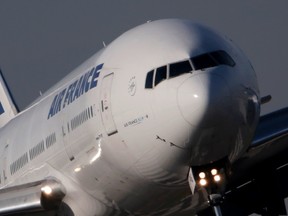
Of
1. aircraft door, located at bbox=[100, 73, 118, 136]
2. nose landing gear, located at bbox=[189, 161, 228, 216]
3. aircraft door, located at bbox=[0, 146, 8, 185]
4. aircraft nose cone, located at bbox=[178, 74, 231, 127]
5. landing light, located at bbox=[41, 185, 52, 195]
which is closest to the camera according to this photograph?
aircraft nose cone, located at bbox=[178, 74, 231, 127]

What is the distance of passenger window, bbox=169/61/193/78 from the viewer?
24.7 m

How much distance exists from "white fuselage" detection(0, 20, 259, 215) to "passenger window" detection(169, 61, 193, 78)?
0.09m

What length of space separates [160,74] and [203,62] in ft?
3.05

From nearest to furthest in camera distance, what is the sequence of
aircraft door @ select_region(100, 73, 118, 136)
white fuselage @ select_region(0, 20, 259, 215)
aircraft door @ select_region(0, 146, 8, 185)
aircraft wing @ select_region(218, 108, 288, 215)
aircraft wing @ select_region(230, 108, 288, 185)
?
white fuselage @ select_region(0, 20, 259, 215) < aircraft door @ select_region(100, 73, 118, 136) < aircraft wing @ select_region(230, 108, 288, 185) < aircraft wing @ select_region(218, 108, 288, 215) < aircraft door @ select_region(0, 146, 8, 185)

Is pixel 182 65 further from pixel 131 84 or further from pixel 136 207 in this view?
pixel 136 207

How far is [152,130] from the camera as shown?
25250mm

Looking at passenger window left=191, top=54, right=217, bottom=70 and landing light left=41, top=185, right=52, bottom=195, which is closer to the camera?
passenger window left=191, top=54, right=217, bottom=70

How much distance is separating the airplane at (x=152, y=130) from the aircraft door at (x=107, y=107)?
0.09 ft

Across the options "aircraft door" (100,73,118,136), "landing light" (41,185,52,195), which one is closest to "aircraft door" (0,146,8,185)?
"landing light" (41,185,52,195)

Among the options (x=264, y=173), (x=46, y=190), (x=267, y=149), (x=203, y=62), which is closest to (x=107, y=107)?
(x=203, y=62)

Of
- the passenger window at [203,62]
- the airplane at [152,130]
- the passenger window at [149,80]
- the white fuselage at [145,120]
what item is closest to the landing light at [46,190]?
the airplane at [152,130]

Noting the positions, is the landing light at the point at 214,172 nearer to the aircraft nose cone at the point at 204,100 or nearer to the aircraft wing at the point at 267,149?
the aircraft nose cone at the point at 204,100

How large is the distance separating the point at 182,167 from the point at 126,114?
1.70 m

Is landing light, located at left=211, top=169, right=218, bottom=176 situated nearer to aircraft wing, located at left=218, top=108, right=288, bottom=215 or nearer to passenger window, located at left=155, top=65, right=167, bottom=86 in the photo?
passenger window, located at left=155, top=65, right=167, bottom=86
